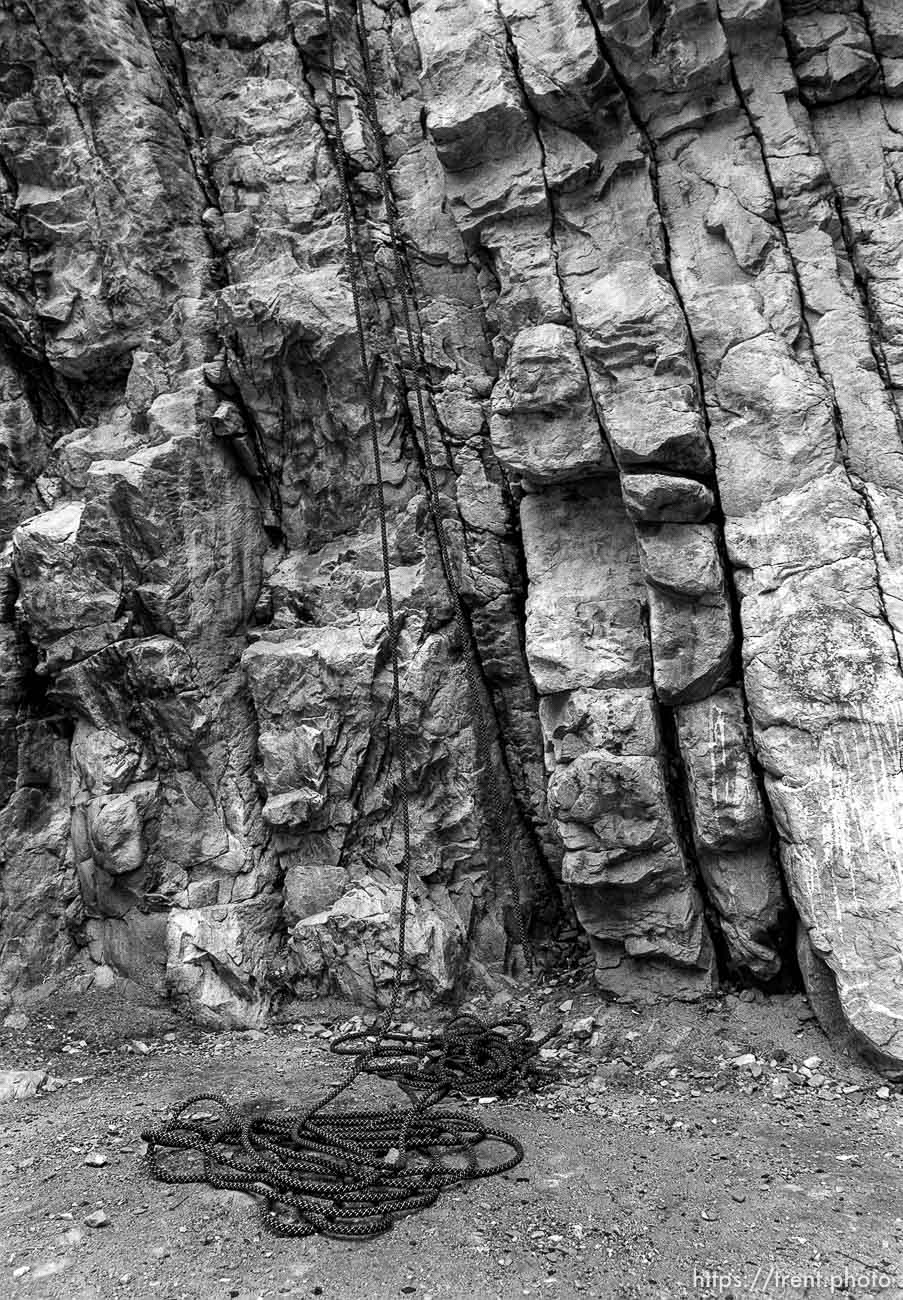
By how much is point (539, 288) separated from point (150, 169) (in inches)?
187

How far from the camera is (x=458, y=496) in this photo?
852 cm

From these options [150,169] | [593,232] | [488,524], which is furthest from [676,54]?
[150,169]

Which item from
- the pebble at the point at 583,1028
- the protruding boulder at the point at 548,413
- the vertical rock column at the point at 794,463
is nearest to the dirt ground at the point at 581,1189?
the pebble at the point at 583,1028

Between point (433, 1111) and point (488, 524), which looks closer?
point (433, 1111)

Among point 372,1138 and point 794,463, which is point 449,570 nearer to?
point 794,463

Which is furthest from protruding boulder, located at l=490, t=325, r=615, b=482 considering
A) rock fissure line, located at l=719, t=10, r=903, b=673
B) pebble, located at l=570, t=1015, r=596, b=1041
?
pebble, located at l=570, t=1015, r=596, b=1041

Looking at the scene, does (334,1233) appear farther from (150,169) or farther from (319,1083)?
(150,169)

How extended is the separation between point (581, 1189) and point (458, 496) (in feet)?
19.4

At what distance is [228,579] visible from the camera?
8.73 m

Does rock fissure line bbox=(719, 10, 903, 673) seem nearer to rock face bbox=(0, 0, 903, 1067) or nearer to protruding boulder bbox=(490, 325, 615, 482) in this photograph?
rock face bbox=(0, 0, 903, 1067)

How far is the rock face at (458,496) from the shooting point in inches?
271

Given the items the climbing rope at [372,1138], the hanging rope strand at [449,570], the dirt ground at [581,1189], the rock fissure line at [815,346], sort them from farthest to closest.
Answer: the hanging rope strand at [449,570] → the rock fissure line at [815,346] → the climbing rope at [372,1138] → the dirt ground at [581,1189]

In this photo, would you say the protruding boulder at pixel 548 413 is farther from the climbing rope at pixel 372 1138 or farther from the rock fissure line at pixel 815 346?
the rock fissure line at pixel 815 346

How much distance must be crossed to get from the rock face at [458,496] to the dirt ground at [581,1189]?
0.62 metres
